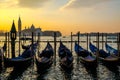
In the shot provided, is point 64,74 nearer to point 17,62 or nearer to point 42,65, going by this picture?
point 42,65

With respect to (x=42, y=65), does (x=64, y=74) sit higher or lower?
lower

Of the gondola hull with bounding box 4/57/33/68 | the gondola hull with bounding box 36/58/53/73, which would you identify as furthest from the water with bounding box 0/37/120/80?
the gondola hull with bounding box 4/57/33/68

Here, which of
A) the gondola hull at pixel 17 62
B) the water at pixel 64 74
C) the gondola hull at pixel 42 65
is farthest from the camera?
the gondola hull at pixel 42 65

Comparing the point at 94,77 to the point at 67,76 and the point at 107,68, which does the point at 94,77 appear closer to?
the point at 67,76

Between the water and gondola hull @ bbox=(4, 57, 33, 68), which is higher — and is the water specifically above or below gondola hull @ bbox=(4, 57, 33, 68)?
below

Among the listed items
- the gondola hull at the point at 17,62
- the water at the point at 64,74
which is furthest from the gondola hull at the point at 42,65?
the gondola hull at the point at 17,62

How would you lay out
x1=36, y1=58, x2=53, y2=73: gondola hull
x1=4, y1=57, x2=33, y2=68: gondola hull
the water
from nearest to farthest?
the water
x1=4, y1=57, x2=33, y2=68: gondola hull
x1=36, y1=58, x2=53, y2=73: gondola hull

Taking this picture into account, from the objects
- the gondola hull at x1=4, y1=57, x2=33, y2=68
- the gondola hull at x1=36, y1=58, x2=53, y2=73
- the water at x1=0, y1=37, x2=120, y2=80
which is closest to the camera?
the water at x1=0, y1=37, x2=120, y2=80

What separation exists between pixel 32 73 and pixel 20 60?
197cm

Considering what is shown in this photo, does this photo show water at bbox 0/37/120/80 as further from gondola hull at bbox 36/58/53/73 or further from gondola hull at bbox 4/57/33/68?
gondola hull at bbox 4/57/33/68

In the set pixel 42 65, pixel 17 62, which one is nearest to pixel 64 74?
pixel 42 65

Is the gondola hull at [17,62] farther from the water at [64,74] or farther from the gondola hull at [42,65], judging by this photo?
the gondola hull at [42,65]

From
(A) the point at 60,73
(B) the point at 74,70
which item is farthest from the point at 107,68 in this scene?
(A) the point at 60,73

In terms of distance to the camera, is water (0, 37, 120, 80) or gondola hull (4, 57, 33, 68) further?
gondola hull (4, 57, 33, 68)
